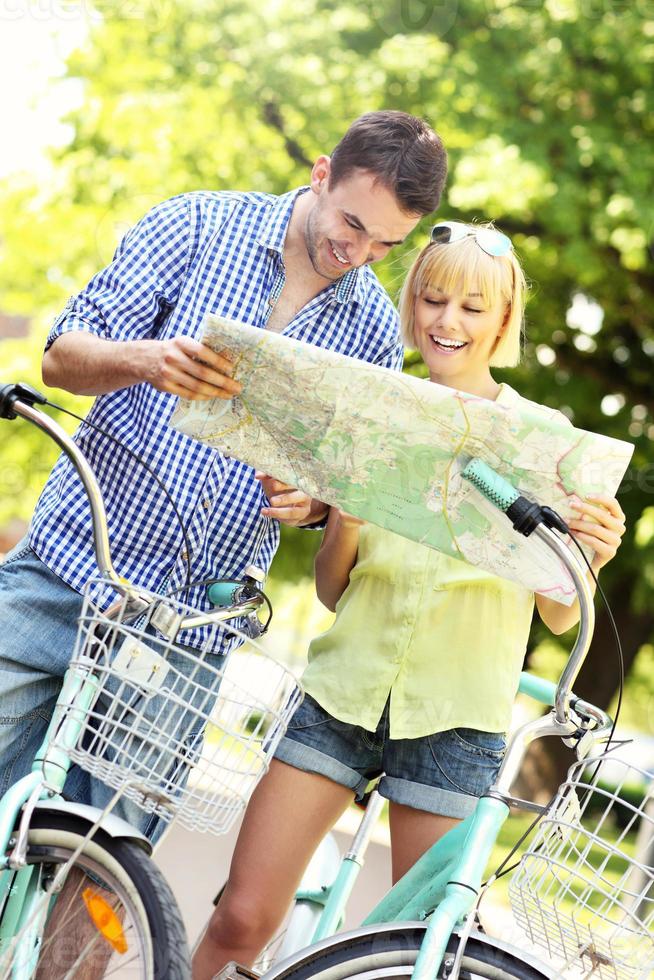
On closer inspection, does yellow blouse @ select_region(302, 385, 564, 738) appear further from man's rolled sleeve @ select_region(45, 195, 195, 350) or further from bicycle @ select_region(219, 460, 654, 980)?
man's rolled sleeve @ select_region(45, 195, 195, 350)

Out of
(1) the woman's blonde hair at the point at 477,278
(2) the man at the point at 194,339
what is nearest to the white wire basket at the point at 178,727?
(2) the man at the point at 194,339

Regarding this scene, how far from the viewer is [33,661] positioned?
263cm

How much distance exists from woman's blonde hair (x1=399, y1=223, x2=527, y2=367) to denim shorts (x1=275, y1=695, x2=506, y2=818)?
3.03 ft

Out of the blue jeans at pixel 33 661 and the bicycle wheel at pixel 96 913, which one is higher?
the blue jeans at pixel 33 661

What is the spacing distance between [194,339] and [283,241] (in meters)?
0.40

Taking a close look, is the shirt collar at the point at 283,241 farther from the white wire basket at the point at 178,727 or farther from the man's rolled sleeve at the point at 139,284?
the white wire basket at the point at 178,727

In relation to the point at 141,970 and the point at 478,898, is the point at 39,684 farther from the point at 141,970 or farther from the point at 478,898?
the point at 478,898

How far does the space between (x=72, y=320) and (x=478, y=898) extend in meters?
1.53

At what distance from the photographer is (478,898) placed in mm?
2164

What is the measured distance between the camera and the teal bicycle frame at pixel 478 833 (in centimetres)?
207

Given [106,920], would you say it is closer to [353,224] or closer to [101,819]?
[101,819]

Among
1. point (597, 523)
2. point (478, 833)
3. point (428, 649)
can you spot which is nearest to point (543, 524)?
point (597, 523)

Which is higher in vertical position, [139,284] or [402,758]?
[139,284]

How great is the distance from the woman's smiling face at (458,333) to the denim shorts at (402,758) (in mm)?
831
